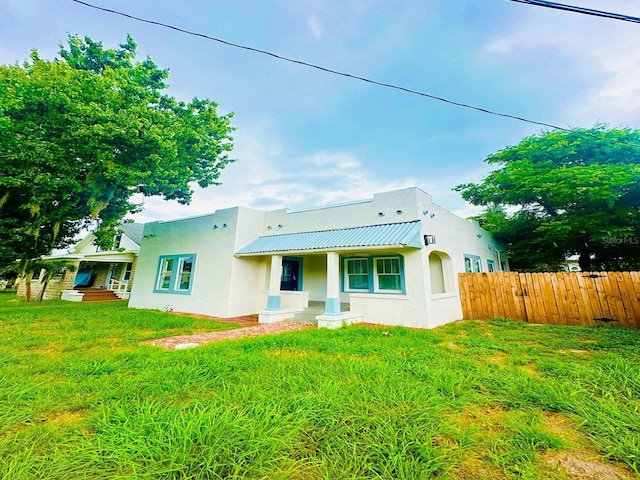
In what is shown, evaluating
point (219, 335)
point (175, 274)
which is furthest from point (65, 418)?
point (175, 274)

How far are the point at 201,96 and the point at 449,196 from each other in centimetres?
1655

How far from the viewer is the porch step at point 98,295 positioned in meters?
18.1

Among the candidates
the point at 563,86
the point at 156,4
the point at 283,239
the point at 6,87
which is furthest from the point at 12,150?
the point at 563,86

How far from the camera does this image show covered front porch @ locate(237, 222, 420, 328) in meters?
8.37

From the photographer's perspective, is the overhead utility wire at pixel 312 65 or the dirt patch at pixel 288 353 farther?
the dirt patch at pixel 288 353

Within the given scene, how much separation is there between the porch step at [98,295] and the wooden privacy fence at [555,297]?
23258 millimetres

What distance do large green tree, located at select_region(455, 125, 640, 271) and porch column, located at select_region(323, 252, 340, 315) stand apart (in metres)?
11.1

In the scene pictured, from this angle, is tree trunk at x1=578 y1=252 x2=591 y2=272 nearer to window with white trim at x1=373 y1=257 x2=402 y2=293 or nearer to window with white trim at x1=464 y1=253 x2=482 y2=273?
window with white trim at x1=464 y1=253 x2=482 y2=273

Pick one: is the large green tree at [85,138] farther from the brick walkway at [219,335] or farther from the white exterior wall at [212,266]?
the brick walkway at [219,335]

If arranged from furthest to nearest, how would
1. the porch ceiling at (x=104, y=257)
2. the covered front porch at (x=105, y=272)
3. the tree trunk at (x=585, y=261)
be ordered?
1. the covered front porch at (x=105, y=272)
2. the porch ceiling at (x=104, y=257)
3. the tree trunk at (x=585, y=261)

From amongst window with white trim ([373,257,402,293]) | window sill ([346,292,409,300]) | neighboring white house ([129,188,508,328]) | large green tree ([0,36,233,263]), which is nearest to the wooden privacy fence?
neighboring white house ([129,188,508,328])

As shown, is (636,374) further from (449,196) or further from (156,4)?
(449,196)

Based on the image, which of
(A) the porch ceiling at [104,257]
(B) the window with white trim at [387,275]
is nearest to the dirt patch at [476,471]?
(B) the window with white trim at [387,275]

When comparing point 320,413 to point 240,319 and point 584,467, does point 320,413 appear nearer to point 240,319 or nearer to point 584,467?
point 584,467
